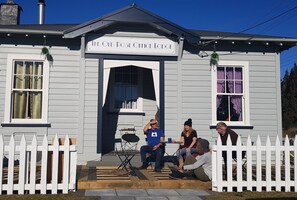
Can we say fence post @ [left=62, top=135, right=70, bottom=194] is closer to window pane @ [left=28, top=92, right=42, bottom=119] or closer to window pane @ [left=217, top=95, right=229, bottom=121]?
window pane @ [left=28, top=92, right=42, bottom=119]

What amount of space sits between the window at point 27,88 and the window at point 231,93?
5340 mm

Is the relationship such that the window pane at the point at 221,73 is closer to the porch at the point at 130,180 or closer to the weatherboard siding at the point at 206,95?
the weatherboard siding at the point at 206,95

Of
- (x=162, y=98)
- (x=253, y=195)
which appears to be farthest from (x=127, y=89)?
(x=253, y=195)

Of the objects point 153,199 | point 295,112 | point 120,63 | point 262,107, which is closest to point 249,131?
point 262,107

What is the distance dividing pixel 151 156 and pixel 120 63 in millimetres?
2950

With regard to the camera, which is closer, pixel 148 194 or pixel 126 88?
pixel 148 194

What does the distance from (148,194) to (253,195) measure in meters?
1.98

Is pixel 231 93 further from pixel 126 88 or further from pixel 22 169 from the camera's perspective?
pixel 22 169

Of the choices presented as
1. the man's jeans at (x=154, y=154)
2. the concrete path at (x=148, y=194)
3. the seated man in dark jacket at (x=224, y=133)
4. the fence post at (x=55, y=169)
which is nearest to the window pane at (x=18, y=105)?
the man's jeans at (x=154, y=154)

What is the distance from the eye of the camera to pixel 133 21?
33.0 feet

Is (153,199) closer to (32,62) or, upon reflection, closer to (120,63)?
(120,63)

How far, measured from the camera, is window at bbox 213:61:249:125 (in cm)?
1085

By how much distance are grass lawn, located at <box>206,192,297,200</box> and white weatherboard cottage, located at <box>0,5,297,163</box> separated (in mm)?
3950

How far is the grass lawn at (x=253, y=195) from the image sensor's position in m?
6.24
